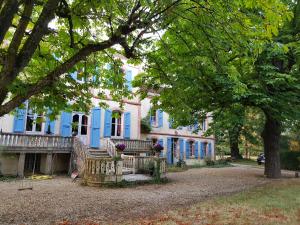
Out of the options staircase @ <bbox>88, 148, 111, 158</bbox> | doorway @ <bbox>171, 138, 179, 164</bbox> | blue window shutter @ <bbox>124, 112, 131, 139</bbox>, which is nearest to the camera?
staircase @ <bbox>88, 148, 111, 158</bbox>

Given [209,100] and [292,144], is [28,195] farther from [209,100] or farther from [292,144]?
[292,144]

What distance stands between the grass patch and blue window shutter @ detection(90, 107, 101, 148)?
11187 mm

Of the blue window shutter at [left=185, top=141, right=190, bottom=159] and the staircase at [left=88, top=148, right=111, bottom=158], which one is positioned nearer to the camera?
the staircase at [left=88, top=148, right=111, bottom=158]

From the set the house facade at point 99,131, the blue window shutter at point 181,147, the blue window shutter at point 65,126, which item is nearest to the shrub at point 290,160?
the house facade at point 99,131

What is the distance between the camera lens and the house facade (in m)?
13.9

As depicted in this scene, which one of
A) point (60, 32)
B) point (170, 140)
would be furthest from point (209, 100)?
point (170, 140)

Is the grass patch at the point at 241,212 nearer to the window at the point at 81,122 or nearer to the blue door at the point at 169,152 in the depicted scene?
the window at the point at 81,122

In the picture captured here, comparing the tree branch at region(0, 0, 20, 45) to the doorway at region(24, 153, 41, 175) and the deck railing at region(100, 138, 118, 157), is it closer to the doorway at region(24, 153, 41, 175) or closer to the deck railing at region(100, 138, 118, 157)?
the deck railing at region(100, 138, 118, 157)

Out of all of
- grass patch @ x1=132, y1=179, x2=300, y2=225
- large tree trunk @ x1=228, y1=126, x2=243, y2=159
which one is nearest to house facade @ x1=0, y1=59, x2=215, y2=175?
grass patch @ x1=132, y1=179, x2=300, y2=225

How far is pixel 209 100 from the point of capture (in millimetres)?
12320

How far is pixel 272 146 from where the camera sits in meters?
14.4

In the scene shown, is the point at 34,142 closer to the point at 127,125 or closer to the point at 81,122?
the point at 81,122

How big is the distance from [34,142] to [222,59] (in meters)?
11.5

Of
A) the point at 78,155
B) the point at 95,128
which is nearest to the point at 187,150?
the point at 95,128
